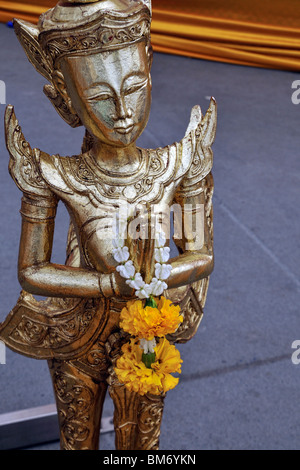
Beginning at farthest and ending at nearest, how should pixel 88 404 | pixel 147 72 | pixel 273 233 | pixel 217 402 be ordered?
pixel 273 233
pixel 217 402
pixel 88 404
pixel 147 72

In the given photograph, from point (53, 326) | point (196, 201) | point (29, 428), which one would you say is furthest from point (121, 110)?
point (29, 428)

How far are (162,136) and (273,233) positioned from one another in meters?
0.92

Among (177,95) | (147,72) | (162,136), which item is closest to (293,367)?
(147,72)

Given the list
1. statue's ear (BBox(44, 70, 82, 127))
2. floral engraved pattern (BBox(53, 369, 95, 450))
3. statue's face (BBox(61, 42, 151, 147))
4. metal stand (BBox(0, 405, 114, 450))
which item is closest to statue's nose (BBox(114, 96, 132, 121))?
statue's face (BBox(61, 42, 151, 147))

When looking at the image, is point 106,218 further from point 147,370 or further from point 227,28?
point 227,28

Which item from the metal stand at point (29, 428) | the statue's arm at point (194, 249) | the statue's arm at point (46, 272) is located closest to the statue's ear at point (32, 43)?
the statue's arm at point (46, 272)

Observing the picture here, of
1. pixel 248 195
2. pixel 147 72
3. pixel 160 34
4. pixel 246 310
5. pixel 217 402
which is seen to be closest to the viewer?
pixel 147 72

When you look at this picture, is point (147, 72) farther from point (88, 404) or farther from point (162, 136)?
point (162, 136)

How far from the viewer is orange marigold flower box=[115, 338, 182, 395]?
118 centimetres

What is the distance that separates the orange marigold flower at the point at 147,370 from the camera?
1179mm

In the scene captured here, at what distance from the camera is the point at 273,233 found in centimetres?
280

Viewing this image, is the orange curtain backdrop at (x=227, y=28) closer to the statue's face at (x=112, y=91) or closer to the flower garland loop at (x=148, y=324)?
the statue's face at (x=112, y=91)

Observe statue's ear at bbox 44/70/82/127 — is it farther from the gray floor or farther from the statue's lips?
the gray floor

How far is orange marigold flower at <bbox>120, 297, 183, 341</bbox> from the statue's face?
31 centimetres
